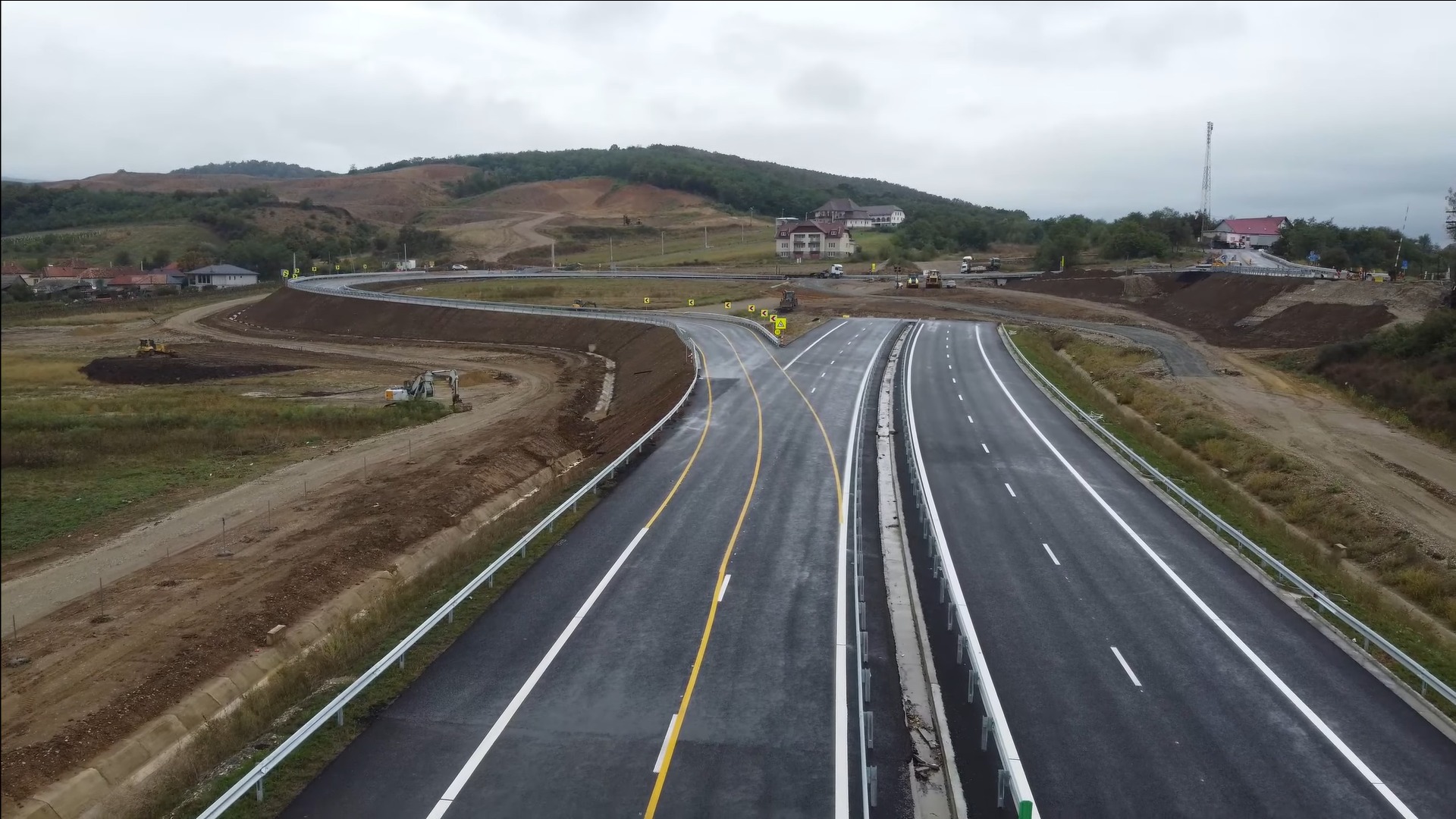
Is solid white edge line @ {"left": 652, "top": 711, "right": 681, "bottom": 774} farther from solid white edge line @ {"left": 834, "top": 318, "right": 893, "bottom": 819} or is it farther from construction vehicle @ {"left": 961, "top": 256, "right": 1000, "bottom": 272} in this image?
construction vehicle @ {"left": 961, "top": 256, "right": 1000, "bottom": 272}

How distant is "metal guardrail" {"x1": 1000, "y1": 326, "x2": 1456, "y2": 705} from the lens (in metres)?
16.7

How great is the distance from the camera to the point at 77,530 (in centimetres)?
3116

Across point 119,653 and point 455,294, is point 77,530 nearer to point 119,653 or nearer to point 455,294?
point 119,653

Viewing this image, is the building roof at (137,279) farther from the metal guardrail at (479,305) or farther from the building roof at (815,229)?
the building roof at (815,229)

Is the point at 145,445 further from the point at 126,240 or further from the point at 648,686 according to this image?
the point at 126,240

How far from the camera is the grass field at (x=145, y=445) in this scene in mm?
33156

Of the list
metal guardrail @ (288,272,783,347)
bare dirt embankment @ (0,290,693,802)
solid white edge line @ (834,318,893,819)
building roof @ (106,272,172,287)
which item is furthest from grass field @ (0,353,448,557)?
building roof @ (106,272,172,287)

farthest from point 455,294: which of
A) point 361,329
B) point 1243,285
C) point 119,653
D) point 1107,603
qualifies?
point 1107,603

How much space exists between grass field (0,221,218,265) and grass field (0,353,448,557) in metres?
24.9

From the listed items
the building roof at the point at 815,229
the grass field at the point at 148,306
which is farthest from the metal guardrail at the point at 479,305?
the building roof at the point at 815,229

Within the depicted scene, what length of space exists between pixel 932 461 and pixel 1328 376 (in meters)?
43.5

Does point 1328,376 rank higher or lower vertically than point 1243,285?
lower

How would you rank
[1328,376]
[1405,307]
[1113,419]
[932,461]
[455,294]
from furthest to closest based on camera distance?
[455,294] < [1405,307] < [1328,376] < [1113,419] < [932,461]

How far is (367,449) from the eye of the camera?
4394 centimetres
